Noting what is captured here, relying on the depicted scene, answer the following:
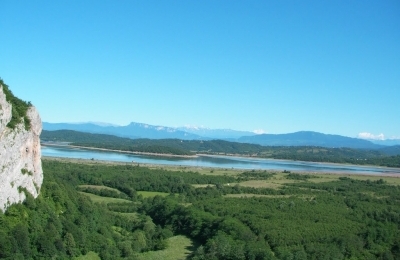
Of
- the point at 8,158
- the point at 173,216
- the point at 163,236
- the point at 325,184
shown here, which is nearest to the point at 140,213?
the point at 173,216

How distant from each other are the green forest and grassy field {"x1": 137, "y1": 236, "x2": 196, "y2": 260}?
573 millimetres

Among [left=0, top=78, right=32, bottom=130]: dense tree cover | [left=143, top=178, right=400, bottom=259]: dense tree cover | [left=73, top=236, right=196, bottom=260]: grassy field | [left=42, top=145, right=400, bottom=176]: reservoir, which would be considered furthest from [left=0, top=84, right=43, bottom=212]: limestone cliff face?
[left=42, top=145, right=400, bottom=176]: reservoir

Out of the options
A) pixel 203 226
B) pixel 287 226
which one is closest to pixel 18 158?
pixel 203 226

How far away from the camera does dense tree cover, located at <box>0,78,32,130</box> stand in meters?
37.2

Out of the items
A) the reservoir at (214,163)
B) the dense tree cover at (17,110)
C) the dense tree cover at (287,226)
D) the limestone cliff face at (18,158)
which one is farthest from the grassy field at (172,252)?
the reservoir at (214,163)

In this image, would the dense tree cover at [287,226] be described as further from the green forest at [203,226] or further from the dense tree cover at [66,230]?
the dense tree cover at [66,230]

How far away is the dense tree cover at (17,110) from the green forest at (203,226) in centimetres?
709

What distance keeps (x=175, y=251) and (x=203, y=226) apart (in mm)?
6087

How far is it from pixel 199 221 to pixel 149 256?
9588 mm

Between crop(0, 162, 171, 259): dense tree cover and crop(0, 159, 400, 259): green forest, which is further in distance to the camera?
crop(0, 159, 400, 259): green forest

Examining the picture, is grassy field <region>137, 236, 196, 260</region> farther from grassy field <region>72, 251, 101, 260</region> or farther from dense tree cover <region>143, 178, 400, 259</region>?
grassy field <region>72, 251, 101, 260</region>

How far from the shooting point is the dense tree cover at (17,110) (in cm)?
3718

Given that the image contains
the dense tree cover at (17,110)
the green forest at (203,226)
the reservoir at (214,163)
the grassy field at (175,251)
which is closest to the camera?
the green forest at (203,226)

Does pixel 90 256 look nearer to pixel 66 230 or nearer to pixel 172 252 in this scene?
pixel 66 230
